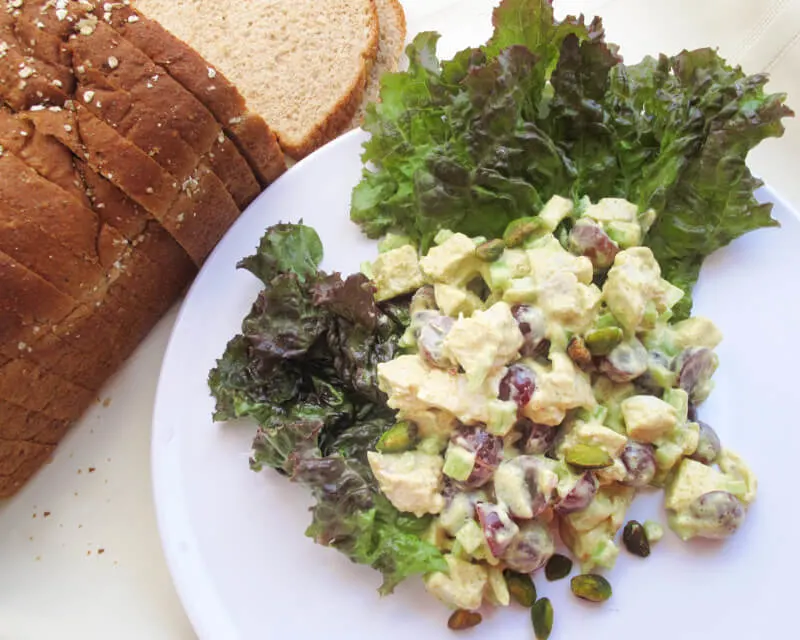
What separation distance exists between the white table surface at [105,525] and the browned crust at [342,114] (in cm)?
71

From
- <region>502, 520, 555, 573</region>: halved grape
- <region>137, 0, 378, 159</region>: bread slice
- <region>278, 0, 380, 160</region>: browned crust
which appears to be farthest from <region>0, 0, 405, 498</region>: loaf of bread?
<region>502, 520, 555, 573</region>: halved grape

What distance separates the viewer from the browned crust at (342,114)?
2643 mm

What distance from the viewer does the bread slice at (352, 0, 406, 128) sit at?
9.40 feet

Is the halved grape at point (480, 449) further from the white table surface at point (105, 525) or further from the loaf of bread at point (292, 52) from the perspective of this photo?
the loaf of bread at point (292, 52)

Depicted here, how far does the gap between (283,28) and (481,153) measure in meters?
1.08

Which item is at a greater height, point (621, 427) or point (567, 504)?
point (621, 427)

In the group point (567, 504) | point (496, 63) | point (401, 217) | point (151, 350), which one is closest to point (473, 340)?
point (567, 504)

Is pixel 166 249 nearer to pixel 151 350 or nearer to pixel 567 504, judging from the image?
pixel 151 350

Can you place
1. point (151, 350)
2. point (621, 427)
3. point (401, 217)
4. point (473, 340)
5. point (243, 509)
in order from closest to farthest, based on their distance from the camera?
point (473, 340)
point (621, 427)
point (243, 509)
point (401, 217)
point (151, 350)

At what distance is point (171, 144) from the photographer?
211 centimetres

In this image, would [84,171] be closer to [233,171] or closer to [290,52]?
[233,171]

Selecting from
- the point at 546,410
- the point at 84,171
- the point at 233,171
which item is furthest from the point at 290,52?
the point at 546,410

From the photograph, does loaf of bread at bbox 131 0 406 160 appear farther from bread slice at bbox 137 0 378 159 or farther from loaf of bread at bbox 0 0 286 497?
loaf of bread at bbox 0 0 286 497

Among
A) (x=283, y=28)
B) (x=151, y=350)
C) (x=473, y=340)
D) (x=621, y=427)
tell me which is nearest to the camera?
(x=473, y=340)
